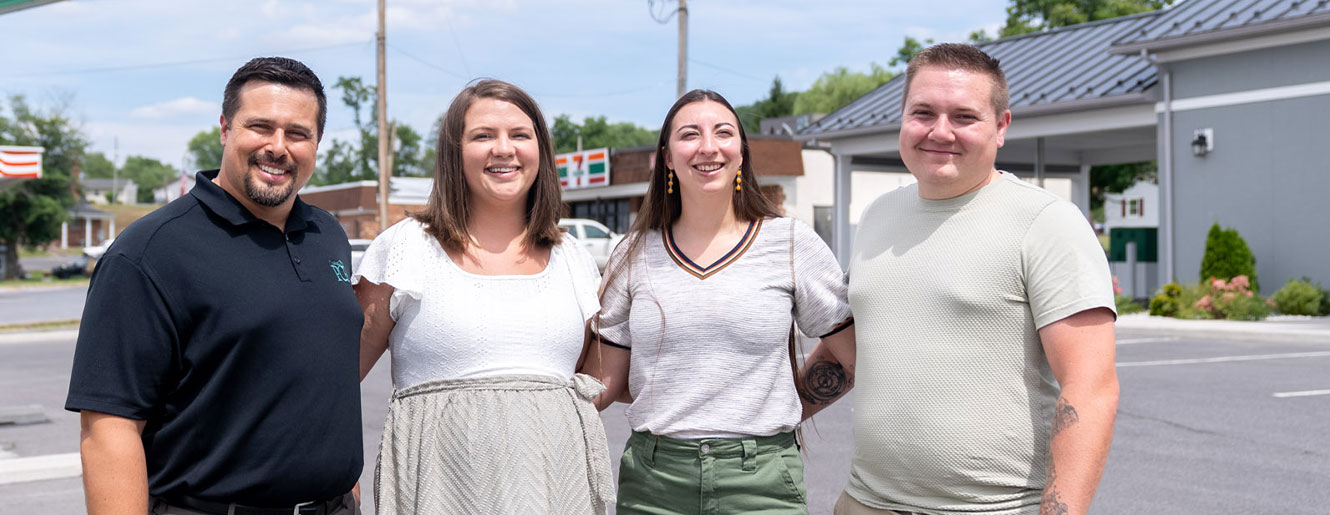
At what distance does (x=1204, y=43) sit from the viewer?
17.7 m

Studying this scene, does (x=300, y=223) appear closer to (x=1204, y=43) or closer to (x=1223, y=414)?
(x=1223, y=414)

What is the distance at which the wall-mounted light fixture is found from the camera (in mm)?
18047

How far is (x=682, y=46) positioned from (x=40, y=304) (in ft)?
64.7

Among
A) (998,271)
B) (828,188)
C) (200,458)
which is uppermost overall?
(828,188)

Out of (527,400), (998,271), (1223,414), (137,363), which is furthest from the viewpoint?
(1223,414)

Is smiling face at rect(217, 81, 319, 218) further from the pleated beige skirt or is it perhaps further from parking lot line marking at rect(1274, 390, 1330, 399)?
parking lot line marking at rect(1274, 390, 1330, 399)

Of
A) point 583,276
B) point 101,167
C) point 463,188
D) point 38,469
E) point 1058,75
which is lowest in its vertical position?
point 38,469

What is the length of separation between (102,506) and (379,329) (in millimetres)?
824

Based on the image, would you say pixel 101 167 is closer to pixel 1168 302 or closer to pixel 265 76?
pixel 1168 302

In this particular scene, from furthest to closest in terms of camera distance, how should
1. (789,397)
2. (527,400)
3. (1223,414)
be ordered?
(1223,414)
(789,397)
(527,400)

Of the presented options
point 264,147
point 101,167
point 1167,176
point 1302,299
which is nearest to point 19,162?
point 264,147

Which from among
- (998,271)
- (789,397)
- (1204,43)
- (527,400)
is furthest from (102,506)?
(1204,43)

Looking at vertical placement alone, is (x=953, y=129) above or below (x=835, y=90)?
below

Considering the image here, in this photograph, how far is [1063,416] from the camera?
96.6 inches
